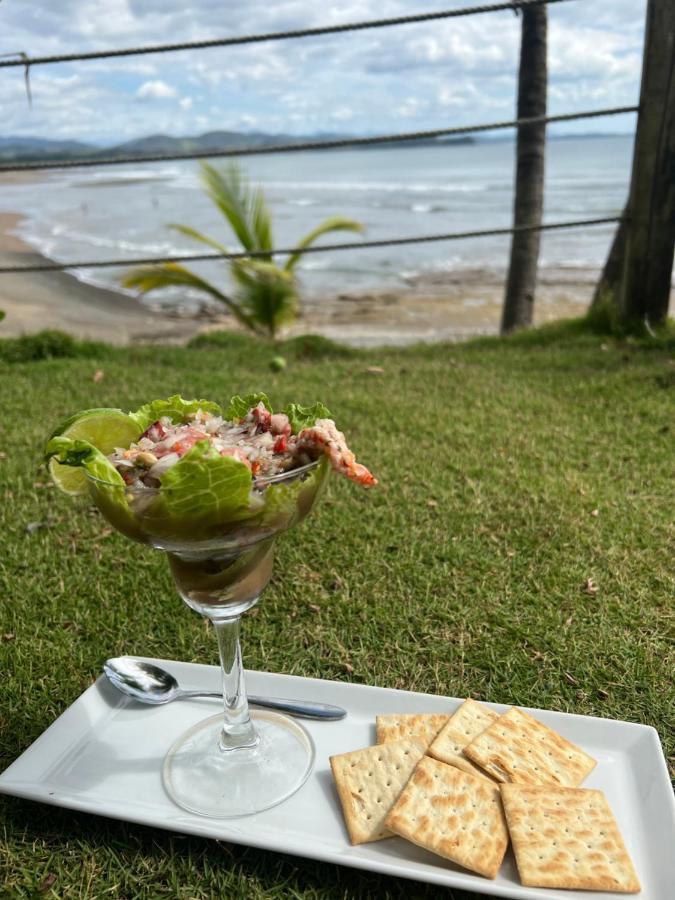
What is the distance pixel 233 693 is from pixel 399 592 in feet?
2.61

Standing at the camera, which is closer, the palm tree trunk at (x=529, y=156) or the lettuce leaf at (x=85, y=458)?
the lettuce leaf at (x=85, y=458)

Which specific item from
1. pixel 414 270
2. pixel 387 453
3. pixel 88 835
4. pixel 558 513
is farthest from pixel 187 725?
pixel 414 270

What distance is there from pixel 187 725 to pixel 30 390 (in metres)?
2.96

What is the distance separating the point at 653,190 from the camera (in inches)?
170

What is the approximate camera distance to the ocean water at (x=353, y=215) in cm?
1823

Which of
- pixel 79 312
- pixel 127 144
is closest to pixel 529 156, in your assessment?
pixel 79 312

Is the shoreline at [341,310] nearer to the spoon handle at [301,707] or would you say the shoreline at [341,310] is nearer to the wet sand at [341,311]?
the wet sand at [341,311]

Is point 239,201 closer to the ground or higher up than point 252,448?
higher up

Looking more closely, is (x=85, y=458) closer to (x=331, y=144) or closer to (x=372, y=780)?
(x=372, y=780)

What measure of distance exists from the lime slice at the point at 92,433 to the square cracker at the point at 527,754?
84 centimetres

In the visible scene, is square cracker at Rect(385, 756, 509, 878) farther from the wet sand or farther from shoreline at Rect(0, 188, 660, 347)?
the wet sand

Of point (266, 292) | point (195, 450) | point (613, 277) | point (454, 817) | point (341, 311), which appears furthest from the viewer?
point (341, 311)

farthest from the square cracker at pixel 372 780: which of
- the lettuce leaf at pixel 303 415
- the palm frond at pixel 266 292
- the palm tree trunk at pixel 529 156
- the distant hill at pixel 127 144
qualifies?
the distant hill at pixel 127 144

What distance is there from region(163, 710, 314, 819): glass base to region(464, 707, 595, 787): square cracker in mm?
339
